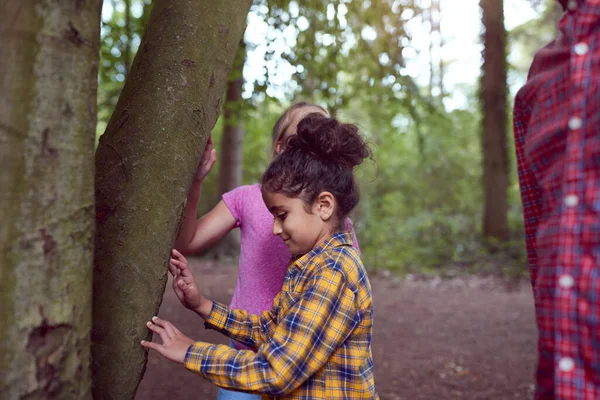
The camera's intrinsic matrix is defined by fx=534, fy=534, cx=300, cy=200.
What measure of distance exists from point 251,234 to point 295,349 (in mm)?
933

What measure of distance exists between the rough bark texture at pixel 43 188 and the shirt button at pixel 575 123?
3.86 feet

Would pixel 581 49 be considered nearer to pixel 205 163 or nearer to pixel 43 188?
pixel 43 188

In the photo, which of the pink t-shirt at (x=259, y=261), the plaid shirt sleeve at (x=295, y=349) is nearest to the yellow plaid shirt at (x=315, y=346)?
the plaid shirt sleeve at (x=295, y=349)

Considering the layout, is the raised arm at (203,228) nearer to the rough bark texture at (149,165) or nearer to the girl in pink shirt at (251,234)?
the girl in pink shirt at (251,234)

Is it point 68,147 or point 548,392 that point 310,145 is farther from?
point 548,392

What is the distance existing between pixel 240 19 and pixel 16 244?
1.17m

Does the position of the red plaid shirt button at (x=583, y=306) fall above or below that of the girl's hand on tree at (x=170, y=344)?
above

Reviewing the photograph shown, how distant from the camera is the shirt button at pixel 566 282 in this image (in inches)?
47.1

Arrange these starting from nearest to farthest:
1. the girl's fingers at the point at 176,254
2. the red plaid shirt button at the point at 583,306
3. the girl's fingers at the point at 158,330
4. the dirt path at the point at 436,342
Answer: the red plaid shirt button at the point at 583,306
the girl's fingers at the point at 158,330
the girl's fingers at the point at 176,254
the dirt path at the point at 436,342

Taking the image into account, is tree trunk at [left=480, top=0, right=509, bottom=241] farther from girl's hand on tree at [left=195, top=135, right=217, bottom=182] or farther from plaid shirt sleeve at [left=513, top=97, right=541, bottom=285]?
plaid shirt sleeve at [left=513, top=97, right=541, bottom=285]

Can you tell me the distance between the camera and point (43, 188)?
4.02 ft

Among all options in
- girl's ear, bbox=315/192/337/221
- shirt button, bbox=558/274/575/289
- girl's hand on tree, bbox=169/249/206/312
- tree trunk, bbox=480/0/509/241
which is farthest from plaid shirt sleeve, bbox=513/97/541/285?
tree trunk, bbox=480/0/509/241

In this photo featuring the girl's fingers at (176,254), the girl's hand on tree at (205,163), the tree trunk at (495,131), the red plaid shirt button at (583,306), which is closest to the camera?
the red plaid shirt button at (583,306)

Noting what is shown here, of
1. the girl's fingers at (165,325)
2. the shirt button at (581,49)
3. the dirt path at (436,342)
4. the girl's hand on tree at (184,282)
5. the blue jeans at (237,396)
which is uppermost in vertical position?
the shirt button at (581,49)
